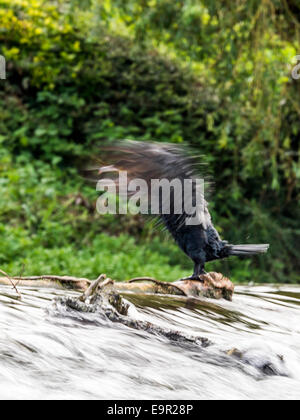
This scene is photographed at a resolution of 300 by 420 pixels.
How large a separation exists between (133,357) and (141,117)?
748 cm

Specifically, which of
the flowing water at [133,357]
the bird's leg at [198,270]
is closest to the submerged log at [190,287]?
the bird's leg at [198,270]

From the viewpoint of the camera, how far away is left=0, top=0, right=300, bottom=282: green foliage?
7.32 metres

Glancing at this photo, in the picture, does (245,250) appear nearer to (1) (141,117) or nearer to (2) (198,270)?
(2) (198,270)

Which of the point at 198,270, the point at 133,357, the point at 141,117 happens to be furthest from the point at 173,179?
the point at 141,117

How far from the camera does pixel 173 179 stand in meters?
2.99

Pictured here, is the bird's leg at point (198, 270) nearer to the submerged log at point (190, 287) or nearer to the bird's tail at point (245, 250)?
the submerged log at point (190, 287)

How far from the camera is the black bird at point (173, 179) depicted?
2.93 metres

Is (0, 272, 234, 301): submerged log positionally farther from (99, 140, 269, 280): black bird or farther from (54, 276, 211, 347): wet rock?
(54, 276, 211, 347): wet rock

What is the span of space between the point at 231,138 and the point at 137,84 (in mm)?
1636

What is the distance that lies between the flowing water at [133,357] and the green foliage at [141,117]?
11.0 ft

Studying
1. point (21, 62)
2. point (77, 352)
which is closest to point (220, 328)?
point (77, 352)

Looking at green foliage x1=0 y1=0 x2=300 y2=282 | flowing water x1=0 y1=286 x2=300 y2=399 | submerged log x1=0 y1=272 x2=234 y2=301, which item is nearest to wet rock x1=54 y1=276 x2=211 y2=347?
flowing water x1=0 y1=286 x2=300 y2=399

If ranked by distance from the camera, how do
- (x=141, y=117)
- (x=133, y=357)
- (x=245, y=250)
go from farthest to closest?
(x=141, y=117)
(x=245, y=250)
(x=133, y=357)

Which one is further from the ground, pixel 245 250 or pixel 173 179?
pixel 173 179
